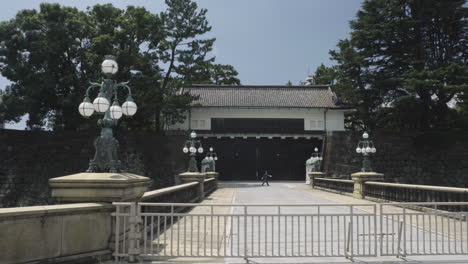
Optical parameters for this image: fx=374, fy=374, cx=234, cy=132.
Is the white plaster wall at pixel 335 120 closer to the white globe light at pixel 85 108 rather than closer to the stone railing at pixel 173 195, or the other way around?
the stone railing at pixel 173 195

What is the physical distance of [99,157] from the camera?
777cm

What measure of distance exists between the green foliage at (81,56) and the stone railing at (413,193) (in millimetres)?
23583

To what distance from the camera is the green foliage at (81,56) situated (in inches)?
1401

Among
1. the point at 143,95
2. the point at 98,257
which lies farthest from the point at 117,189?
the point at 143,95

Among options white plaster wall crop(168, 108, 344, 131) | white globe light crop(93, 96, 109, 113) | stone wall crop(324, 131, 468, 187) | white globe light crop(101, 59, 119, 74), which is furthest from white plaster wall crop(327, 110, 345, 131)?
white globe light crop(93, 96, 109, 113)

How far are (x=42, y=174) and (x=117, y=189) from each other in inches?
1408

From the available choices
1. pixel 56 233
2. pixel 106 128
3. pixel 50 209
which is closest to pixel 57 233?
pixel 56 233

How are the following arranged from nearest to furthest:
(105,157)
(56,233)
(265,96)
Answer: (56,233), (105,157), (265,96)

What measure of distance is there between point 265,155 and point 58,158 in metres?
22.4

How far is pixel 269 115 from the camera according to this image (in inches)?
1711

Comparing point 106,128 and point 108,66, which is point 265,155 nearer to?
point 106,128

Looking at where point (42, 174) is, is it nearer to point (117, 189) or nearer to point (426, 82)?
point (117, 189)

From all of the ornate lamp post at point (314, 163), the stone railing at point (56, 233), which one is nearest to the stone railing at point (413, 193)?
the stone railing at point (56, 233)

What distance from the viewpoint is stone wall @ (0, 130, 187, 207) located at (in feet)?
121
